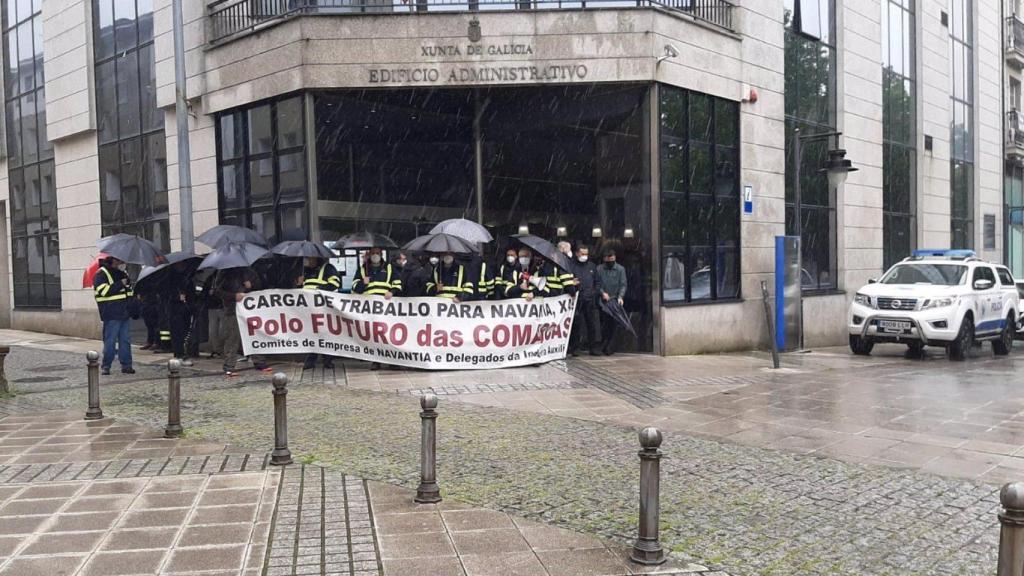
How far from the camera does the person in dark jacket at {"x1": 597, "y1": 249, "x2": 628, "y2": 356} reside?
550 inches

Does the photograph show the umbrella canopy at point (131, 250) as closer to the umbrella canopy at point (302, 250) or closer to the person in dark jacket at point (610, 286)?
the umbrella canopy at point (302, 250)

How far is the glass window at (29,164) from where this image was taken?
21.8m

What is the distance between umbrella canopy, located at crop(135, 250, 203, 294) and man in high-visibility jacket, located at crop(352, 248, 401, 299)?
3181mm

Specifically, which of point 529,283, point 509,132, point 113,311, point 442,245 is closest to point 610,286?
point 529,283

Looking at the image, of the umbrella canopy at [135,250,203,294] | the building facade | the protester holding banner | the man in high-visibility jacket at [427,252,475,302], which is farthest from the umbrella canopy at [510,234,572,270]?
the umbrella canopy at [135,250,203,294]

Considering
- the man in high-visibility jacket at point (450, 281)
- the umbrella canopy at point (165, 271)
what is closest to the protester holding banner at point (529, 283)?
the man in high-visibility jacket at point (450, 281)

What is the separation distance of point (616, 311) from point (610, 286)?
44 cm

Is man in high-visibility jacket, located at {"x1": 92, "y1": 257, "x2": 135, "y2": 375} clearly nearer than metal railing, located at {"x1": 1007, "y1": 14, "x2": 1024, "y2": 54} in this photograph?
Yes

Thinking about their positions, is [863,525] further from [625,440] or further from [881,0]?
[881,0]

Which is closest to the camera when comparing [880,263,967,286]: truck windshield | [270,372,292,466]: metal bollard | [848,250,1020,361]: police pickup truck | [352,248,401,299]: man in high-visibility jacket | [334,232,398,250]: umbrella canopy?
[270,372,292,466]: metal bollard

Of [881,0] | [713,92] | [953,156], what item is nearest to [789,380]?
[713,92]

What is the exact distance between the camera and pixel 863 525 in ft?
17.2

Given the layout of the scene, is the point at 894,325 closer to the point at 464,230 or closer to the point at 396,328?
the point at 464,230

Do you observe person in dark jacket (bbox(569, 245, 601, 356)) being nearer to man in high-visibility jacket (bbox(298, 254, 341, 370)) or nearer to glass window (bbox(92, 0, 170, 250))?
man in high-visibility jacket (bbox(298, 254, 341, 370))
